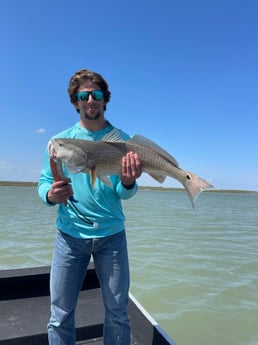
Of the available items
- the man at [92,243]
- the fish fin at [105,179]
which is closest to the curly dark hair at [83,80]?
the man at [92,243]

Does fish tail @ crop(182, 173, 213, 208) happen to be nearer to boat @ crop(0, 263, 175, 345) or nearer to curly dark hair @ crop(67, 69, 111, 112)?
curly dark hair @ crop(67, 69, 111, 112)

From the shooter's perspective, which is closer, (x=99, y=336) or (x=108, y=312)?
(x=108, y=312)

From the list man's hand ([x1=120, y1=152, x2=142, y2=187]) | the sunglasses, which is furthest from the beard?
man's hand ([x1=120, y1=152, x2=142, y2=187])

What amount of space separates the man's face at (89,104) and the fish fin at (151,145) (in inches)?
15.7

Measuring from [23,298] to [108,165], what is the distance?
273 centimetres

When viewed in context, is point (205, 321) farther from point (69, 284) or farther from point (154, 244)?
point (154, 244)

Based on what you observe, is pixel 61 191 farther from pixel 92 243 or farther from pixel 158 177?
pixel 158 177

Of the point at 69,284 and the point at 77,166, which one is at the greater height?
the point at 77,166

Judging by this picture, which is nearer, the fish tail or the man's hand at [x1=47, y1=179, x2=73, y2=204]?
the man's hand at [x1=47, y1=179, x2=73, y2=204]

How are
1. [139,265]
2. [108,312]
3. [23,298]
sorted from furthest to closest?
[139,265] < [23,298] < [108,312]

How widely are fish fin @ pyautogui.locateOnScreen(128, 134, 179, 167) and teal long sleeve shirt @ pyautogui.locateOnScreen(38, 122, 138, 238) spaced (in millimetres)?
139

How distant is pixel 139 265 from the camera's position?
10.5 metres

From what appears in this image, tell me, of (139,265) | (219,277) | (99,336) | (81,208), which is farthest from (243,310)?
(81,208)

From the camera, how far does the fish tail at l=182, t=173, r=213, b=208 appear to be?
289 centimetres
